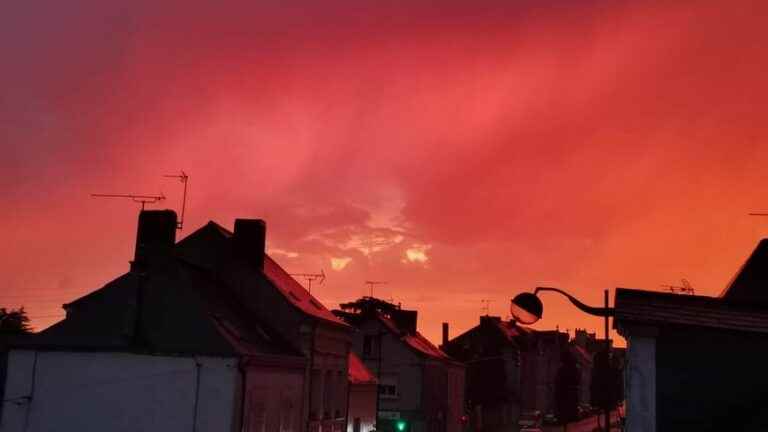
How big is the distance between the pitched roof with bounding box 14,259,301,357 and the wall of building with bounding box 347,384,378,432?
1892 centimetres

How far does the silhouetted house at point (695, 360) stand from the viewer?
527 inches

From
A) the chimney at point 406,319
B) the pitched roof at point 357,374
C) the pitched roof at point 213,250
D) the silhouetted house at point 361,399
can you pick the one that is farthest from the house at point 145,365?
the chimney at point 406,319

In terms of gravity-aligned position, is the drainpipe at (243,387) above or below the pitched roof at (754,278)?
below

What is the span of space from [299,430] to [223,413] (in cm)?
889

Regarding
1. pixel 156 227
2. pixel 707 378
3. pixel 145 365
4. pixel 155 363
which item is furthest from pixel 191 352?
pixel 707 378

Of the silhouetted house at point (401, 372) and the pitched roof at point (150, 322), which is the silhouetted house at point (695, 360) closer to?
the pitched roof at point (150, 322)

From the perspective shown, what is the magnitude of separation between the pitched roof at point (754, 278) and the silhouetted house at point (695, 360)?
14.7 m

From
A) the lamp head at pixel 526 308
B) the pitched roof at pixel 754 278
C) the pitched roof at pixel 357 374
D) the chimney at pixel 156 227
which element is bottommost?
the lamp head at pixel 526 308

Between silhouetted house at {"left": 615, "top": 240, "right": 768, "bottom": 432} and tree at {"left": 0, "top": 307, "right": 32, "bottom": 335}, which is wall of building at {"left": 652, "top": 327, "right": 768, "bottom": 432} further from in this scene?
tree at {"left": 0, "top": 307, "right": 32, "bottom": 335}

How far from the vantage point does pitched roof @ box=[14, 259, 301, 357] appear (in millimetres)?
31938

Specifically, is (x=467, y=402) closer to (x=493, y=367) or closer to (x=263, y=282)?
(x=493, y=367)

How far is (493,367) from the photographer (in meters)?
99.8

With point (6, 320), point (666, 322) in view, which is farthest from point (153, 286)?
point (6, 320)

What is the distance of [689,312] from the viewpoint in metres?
13.7
